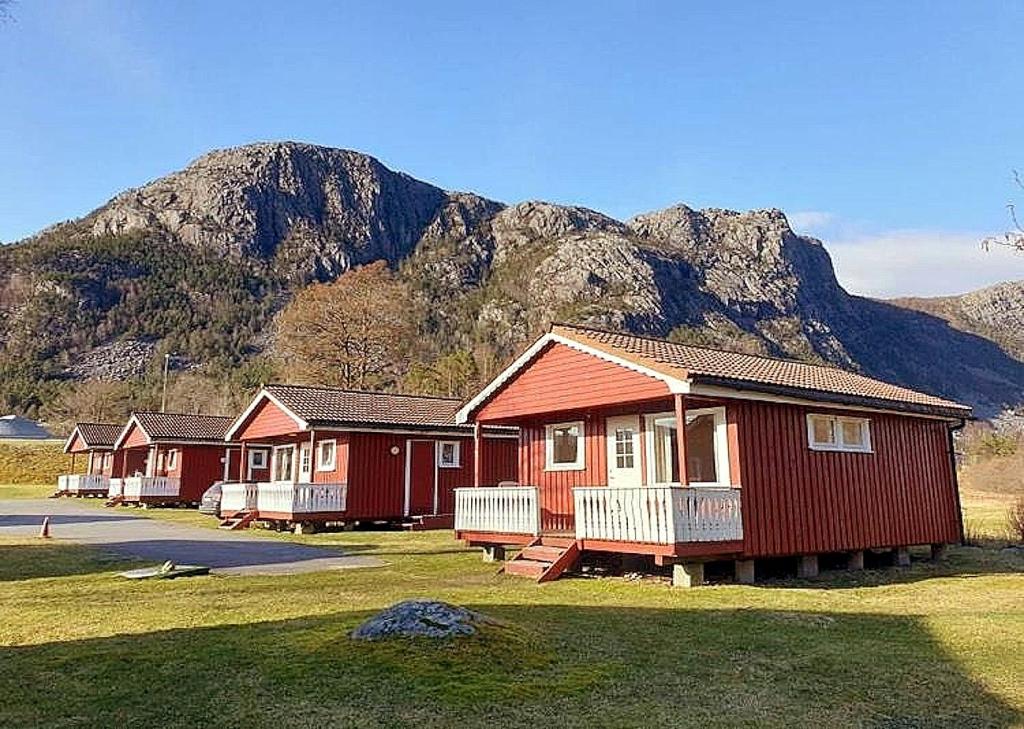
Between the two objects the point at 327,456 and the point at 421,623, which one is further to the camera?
the point at 327,456

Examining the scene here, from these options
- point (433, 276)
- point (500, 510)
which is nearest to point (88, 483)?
point (500, 510)

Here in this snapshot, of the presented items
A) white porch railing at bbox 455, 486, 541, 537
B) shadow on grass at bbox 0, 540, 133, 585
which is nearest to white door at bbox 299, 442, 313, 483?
shadow on grass at bbox 0, 540, 133, 585

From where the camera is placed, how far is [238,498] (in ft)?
83.1

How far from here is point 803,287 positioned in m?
143

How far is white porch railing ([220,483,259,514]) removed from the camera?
81.6 feet

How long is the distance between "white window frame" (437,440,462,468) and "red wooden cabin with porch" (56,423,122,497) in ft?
89.2

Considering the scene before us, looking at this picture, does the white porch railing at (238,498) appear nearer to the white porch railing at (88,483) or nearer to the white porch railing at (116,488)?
the white porch railing at (116,488)

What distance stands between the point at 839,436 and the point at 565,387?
15.9ft

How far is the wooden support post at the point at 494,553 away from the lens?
48.5 ft

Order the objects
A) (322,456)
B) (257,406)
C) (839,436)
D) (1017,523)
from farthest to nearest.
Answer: (257,406)
(322,456)
(1017,523)
(839,436)

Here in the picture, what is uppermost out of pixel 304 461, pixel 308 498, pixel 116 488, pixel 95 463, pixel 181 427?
pixel 181 427

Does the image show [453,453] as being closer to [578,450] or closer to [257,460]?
[578,450]

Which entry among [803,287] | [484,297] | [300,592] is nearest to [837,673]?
[300,592]

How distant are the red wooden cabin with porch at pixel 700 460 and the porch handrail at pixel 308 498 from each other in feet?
24.3
